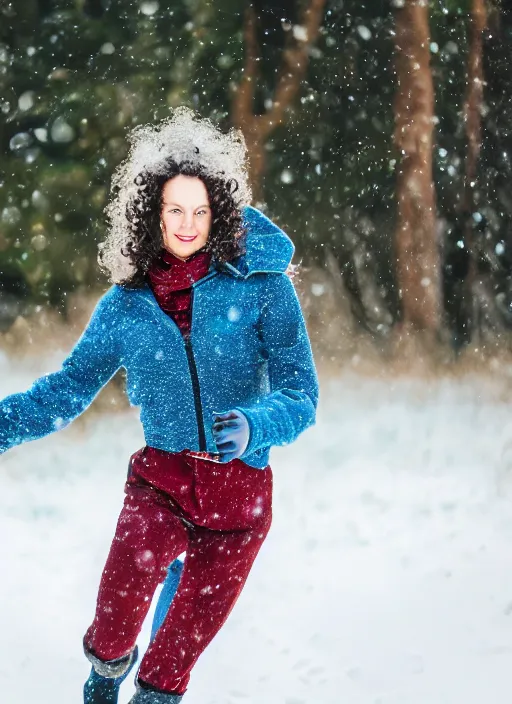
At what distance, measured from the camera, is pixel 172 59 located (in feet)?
11.3

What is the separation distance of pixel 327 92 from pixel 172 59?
25.8 inches

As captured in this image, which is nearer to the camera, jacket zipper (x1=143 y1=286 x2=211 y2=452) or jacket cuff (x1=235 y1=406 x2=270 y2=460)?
jacket cuff (x1=235 y1=406 x2=270 y2=460)

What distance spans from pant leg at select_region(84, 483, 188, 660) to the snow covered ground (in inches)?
22.2

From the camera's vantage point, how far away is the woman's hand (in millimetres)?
1555

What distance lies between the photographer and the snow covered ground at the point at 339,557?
2.43 m

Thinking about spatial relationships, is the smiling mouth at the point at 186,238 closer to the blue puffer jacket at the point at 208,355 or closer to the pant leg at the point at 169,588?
the blue puffer jacket at the point at 208,355

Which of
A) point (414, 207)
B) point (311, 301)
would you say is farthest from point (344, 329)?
point (414, 207)

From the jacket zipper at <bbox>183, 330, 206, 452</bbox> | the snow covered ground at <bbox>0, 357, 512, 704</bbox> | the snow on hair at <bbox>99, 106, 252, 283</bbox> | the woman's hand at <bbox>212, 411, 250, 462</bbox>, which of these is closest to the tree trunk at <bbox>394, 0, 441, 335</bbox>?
the snow covered ground at <bbox>0, 357, 512, 704</bbox>

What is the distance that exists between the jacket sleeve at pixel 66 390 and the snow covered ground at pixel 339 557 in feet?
2.74

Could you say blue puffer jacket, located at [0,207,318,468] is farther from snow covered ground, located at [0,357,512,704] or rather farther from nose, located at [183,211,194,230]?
snow covered ground, located at [0,357,512,704]

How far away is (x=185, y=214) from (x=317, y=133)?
1935 millimetres

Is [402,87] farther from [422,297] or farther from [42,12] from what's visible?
[42,12]

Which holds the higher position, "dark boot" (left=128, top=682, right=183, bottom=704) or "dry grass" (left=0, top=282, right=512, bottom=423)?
"dark boot" (left=128, top=682, right=183, bottom=704)

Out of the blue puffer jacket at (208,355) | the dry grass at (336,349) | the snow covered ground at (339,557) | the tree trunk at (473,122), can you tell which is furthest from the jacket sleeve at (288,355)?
the tree trunk at (473,122)
